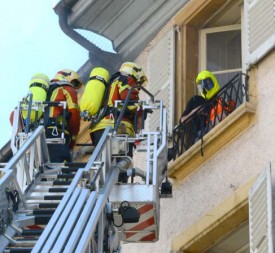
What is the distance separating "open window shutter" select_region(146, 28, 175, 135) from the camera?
16234 mm

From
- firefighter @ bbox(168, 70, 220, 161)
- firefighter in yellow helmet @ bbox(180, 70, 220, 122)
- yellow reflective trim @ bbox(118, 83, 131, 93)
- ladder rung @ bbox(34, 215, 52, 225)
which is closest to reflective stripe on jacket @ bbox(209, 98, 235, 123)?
firefighter @ bbox(168, 70, 220, 161)

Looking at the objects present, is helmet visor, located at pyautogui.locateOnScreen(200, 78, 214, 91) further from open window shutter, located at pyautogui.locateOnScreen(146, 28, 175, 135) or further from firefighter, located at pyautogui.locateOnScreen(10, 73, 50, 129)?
firefighter, located at pyautogui.locateOnScreen(10, 73, 50, 129)

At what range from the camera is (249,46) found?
14.7m

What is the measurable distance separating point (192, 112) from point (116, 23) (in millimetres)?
3110

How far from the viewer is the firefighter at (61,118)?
1448cm

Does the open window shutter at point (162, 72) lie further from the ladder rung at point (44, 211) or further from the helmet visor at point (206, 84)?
the ladder rung at point (44, 211)

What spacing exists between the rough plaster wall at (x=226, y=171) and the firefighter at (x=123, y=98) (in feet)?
3.14

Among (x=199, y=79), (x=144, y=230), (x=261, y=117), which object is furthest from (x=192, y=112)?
(x=144, y=230)

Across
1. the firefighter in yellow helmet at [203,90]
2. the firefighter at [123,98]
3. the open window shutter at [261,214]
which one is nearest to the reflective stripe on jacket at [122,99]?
the firefighter at [123,98]

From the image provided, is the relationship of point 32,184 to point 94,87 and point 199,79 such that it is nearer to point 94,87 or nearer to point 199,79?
point 94,87

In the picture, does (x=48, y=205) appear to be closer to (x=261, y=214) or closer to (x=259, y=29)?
(x=261, y=214)

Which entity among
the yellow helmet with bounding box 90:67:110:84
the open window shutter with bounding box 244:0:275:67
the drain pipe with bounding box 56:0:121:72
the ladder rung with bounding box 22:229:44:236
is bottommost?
the ladder rung with bounding box 22:229:44:236

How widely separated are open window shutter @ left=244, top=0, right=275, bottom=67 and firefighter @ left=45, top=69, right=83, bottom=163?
1.96 metres

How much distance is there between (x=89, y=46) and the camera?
1889 centimetres
